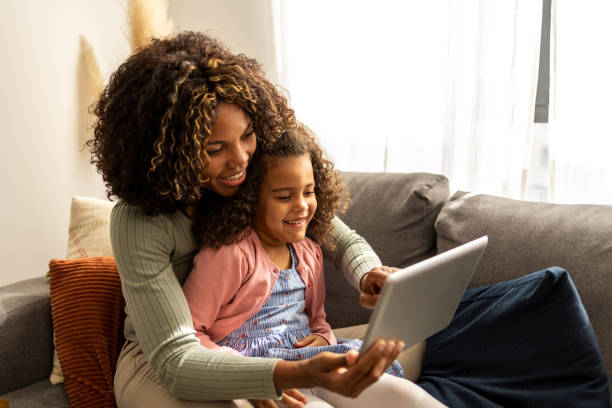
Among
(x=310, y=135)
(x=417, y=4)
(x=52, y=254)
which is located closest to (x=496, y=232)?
(x=310, y=135)

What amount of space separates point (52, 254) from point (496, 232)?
175 cm

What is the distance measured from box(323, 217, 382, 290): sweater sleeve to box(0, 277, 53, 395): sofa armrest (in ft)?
2.60

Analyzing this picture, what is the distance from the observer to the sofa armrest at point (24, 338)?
1513 millimetres

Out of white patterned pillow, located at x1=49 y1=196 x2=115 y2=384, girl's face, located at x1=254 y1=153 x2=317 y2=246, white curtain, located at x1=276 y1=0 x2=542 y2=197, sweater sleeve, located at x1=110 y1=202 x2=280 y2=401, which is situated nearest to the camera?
sweater sleeve, located at x1=110 y1=202 x2=280 y2=401

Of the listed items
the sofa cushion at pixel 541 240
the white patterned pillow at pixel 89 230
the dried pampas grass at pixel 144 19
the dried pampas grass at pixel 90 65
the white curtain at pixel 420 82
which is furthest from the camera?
the dried pampas grass at pixel 90 65

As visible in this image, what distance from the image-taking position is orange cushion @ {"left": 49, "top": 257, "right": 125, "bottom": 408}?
1.45 m

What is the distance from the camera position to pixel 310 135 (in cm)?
141

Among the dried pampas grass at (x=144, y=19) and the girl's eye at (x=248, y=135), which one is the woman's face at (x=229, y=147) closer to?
the girl's eye at (x=248, y=135)

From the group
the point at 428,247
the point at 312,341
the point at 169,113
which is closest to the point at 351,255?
the point at 312,341

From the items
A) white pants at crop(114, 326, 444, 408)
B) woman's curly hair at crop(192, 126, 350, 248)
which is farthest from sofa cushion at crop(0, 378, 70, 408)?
woman's curly hair at crop(192, 126, 350, 248)

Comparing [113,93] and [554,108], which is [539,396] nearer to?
[554,108]

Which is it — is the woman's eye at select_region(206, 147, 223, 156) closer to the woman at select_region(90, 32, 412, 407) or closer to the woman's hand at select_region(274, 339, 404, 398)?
the woman at select_region(90, 32, 412, 407)

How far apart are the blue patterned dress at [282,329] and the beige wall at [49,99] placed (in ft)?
4.38

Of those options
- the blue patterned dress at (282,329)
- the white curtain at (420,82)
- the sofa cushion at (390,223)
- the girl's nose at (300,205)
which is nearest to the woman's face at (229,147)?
the girl's nose at (300,205)
